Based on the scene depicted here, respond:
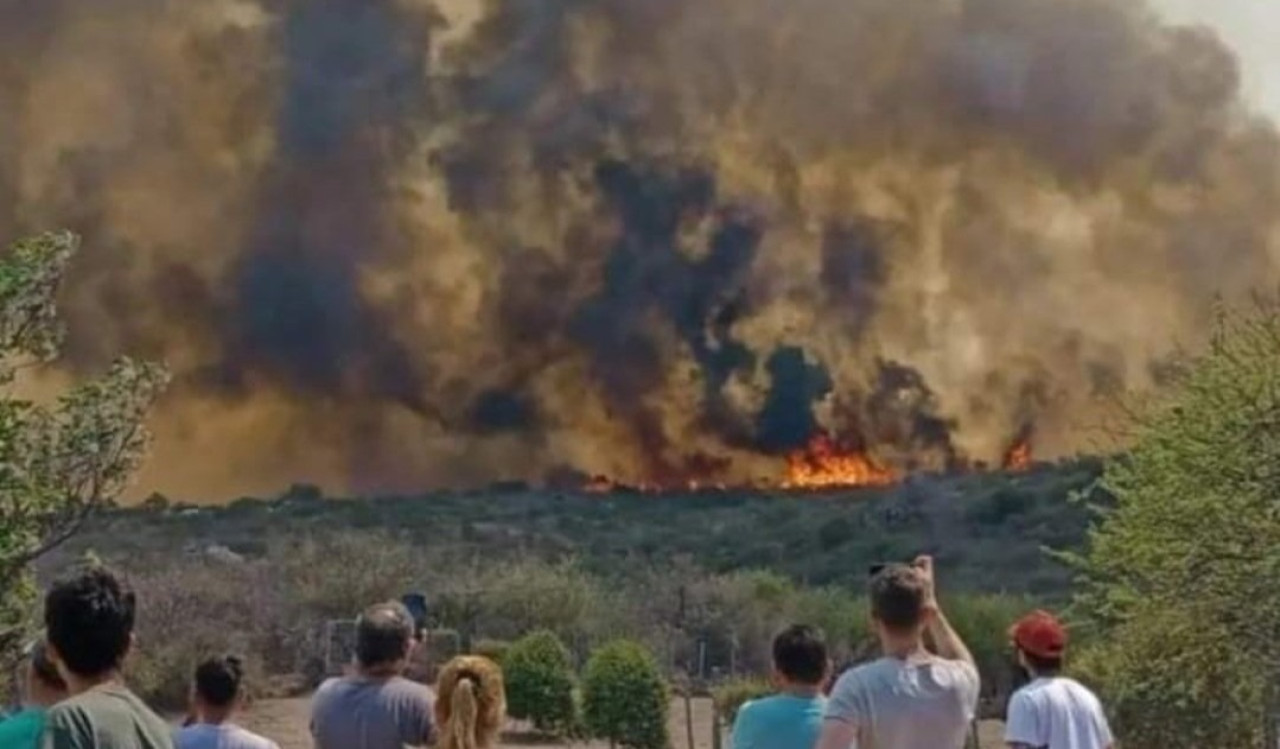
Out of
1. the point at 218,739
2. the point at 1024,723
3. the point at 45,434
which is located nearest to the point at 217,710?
the point at 218,739

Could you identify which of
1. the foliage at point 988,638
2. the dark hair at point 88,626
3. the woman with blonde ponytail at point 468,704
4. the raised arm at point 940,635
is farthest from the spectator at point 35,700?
the foliage at point 988,638

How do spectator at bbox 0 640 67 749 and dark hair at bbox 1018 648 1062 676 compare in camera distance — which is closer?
spectator at bbox 0 640 67 749

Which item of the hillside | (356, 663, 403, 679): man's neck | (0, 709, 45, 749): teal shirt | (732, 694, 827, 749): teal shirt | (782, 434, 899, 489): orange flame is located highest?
(782, 434, 899, 489): orange flame

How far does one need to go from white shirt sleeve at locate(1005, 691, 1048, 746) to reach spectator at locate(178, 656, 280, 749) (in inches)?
97.1

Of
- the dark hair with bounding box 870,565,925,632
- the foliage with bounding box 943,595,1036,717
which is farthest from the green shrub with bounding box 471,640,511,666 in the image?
the dark hair with bounding box 870,565,925,632

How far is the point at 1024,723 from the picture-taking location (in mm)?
6684

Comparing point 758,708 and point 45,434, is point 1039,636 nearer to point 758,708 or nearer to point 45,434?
point 758,708

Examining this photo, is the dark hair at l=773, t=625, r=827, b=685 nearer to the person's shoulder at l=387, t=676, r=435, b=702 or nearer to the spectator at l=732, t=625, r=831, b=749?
the spectator at l=732, t=625, r=831, b=749

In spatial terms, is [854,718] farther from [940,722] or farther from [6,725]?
[6,725]

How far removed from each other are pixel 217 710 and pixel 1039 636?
2740mm

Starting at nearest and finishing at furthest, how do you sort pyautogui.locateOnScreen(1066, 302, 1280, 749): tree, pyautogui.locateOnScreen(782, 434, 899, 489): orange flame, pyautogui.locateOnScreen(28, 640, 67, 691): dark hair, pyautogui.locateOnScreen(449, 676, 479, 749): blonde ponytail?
pyautogui.locateOnScreen(28, 640, 67, 691): dark hair < pyautogui.locateOnScreen(449, 676, 479, 749): blonde ponytail < pyautogui.locateOnScreen(1066, 302, 1280, 749): tree < pyautogui.locateOnScreen(782, 434, 899, 489): orange flame

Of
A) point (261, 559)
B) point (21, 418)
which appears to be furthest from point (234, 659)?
point (261, 559)

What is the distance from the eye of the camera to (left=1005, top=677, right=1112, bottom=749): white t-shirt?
6656 millimetres

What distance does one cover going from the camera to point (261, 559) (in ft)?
148
